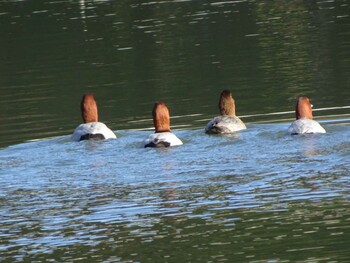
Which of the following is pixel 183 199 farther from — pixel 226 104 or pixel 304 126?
pixel 226 104

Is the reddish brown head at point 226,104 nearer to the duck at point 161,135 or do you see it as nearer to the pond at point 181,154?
the pond at point 181,154

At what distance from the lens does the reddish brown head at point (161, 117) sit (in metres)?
21.1

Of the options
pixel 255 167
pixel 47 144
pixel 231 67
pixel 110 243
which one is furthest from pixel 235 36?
pixel 110 243

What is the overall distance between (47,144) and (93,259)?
27.5 feet

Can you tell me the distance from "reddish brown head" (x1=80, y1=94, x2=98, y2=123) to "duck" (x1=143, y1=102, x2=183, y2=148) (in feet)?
6.05

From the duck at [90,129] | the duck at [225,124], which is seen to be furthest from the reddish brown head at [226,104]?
the duck at [90,129]

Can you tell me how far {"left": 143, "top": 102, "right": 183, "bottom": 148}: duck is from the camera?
67.4 feet

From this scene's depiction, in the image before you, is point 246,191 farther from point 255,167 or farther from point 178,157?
point 178,157

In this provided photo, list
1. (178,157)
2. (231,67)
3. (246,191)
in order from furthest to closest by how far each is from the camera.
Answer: (231,67), (178,157), (246,191)

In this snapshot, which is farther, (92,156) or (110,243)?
(92,156)

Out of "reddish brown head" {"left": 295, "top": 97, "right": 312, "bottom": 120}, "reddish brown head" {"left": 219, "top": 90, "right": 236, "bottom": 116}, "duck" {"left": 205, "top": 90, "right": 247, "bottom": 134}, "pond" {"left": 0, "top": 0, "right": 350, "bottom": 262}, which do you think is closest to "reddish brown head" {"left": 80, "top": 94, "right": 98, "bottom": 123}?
"pond" {"left": 0, "top": 0, "right": 350, "bottom": 262}

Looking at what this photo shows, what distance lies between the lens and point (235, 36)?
4003 cm

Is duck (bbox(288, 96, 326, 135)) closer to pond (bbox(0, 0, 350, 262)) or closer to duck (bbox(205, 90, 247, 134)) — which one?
pond (bbox(0, 0, 350, 262))

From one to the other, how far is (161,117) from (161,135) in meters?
0.62
